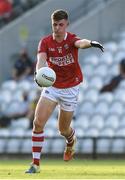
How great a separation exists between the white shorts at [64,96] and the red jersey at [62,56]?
102mm

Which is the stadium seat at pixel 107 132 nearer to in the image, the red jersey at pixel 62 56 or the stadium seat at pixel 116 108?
the stadium seat at pixel 116 108

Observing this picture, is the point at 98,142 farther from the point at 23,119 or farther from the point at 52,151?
the point at 23,119

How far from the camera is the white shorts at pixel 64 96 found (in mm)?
14188

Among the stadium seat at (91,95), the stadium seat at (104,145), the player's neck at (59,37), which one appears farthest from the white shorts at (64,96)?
the stadium seat at (91,95)

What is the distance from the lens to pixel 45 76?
13539mm

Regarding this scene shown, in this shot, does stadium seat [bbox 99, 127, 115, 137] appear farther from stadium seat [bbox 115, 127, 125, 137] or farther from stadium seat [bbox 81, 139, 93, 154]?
stadium seat [bbox 81, 139, 93, 154]

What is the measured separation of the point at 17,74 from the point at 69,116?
407 inches

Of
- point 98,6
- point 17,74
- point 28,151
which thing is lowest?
point 28,151

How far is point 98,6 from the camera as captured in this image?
25.8 metres

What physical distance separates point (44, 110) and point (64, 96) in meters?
0.71

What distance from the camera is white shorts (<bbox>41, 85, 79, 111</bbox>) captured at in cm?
1419

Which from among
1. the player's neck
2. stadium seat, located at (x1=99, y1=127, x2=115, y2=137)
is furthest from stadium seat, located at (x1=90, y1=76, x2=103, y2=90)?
the player's neck

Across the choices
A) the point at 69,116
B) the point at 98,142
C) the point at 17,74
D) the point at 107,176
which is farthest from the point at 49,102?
the point at 17,74

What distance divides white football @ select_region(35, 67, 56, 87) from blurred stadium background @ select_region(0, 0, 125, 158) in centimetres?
749
